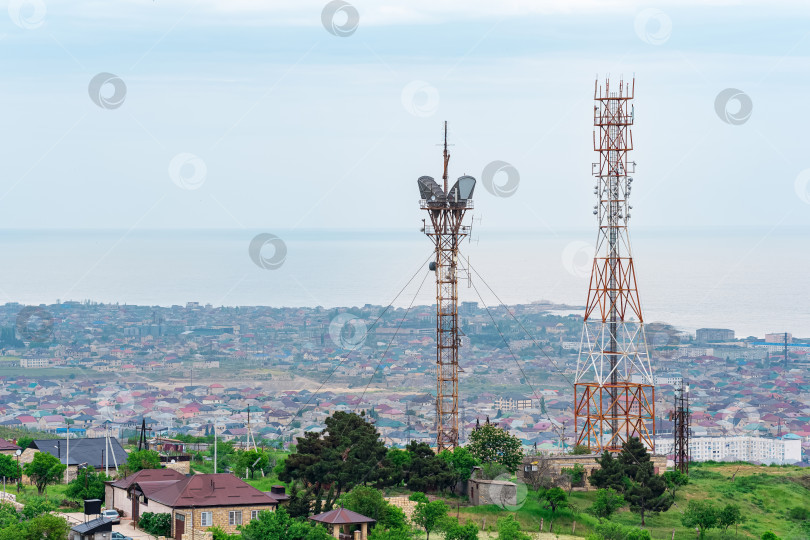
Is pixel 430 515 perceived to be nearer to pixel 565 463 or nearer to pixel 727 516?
pixel 565 463

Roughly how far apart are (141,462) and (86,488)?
1896mm

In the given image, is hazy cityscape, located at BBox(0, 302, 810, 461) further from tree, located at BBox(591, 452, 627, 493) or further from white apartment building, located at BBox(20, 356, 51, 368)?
tree, located at BBox(591, 452, 627, 493)

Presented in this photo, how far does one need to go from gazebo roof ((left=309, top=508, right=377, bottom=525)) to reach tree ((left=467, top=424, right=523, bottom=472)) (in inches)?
207

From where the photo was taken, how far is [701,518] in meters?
28.4

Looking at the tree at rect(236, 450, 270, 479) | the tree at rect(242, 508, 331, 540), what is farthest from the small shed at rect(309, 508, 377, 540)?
the tree at rect(236, 450, 270, 479)

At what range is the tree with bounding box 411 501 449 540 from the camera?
26469 millimetres

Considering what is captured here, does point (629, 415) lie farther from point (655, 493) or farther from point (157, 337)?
point (157, 337)

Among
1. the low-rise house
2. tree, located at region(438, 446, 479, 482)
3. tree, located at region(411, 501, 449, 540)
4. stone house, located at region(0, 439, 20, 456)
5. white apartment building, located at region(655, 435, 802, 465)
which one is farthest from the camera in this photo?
white apartment building, located at region(655, 435, 802, 465)

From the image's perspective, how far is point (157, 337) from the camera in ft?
443

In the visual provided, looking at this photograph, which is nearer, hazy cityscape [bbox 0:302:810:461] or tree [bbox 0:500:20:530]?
tree [bbox 0:500:20:530]

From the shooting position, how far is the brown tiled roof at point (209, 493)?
2608 centimetres

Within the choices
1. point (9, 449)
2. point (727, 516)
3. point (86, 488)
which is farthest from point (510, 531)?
point (9, 449)

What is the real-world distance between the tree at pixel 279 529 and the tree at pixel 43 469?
25.6ft

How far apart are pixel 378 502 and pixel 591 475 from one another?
20.1 feet
